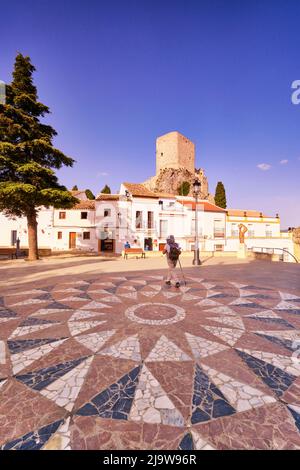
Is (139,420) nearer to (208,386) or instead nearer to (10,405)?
(208,386)

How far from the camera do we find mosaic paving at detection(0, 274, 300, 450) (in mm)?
1833

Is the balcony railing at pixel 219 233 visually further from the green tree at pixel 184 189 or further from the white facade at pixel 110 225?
the green tree at pixel 184 189

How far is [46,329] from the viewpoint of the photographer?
3891 mm

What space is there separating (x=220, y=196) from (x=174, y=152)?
2210 cm

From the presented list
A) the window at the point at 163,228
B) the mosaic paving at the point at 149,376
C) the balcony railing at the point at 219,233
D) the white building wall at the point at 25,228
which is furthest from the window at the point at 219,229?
the mosaic paving at the point at 149,376

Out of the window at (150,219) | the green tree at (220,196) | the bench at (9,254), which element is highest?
the green tree at (220,196)

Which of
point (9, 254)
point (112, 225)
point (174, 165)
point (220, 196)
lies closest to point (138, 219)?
point (112, 225)

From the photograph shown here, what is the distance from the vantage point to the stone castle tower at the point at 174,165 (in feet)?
173

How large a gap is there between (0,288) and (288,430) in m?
8.24

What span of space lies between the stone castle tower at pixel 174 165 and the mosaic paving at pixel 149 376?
163 feet

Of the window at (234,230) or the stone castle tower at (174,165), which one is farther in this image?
the stone castle tower at (174,165)

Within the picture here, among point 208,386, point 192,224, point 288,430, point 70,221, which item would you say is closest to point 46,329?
point 208,386

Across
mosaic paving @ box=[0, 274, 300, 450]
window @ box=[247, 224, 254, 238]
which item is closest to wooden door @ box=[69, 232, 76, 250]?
mosaic paving @ box=[0, 274, 300, 450]

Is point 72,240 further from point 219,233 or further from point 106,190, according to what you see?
point 219,233
